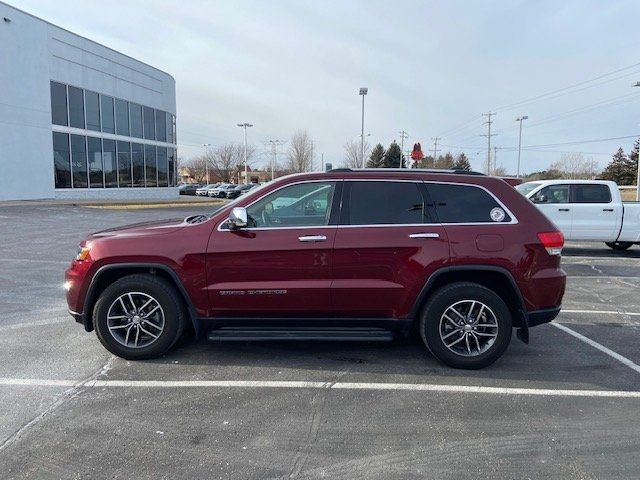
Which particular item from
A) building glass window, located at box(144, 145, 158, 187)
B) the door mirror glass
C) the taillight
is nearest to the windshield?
the door mirror glass

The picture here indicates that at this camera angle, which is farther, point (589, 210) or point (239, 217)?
point (589, 210)

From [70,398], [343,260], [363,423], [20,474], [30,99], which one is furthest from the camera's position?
[30,99]

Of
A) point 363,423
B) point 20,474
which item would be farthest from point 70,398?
point 363,423

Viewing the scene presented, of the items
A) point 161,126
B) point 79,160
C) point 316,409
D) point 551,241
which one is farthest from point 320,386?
point 161,126

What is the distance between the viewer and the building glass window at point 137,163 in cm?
3350

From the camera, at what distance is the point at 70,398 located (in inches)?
154

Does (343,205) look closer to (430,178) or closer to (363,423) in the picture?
(430,178)

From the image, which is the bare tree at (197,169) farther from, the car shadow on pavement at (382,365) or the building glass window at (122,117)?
the car shadow on pavement at (382,365)

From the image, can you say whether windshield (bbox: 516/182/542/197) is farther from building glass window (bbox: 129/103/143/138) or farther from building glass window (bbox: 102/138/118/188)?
building glass window (bbox: 129/103/143/138)

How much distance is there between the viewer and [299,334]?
15.0 ft

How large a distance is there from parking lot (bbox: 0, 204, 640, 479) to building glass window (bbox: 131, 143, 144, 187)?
29.7 meters

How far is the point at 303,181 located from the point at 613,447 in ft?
10.6

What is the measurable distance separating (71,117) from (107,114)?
9.65 feet

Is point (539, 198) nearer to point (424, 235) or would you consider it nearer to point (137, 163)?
point (424, 235)
